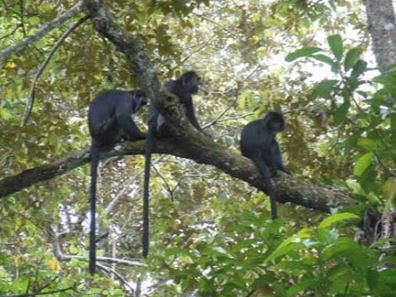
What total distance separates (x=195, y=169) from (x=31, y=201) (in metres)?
3.37

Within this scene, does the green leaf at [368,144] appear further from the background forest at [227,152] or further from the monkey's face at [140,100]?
the monkey's face at [140,100]

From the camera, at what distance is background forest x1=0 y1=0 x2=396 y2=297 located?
1958mm

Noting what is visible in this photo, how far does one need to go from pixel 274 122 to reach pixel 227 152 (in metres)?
1.67

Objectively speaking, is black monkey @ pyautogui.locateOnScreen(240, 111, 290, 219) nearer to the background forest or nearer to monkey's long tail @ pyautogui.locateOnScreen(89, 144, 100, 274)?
the background forest

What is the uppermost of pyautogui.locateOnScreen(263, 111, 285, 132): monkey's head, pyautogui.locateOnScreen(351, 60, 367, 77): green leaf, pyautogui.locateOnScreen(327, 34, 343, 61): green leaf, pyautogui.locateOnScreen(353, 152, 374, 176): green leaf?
pyautogui.locateOnScreen(263, 111, 285, 132): monkey's head

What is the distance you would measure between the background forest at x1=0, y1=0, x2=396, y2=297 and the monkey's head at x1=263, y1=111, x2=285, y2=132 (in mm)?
220

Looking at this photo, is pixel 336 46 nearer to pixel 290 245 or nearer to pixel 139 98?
pixel 290 245

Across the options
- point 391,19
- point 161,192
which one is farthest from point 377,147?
point 161,192

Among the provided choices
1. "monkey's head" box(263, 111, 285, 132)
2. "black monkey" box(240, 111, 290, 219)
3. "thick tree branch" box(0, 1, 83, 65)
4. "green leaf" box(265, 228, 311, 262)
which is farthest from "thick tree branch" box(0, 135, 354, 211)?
"green leaf" box(265, 228, 311, 262)

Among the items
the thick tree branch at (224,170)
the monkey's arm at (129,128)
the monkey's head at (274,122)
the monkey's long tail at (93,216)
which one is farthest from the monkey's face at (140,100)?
Result: the thick tree branch at (224,170)

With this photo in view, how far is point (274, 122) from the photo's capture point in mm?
5594

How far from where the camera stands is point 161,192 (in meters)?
6.90

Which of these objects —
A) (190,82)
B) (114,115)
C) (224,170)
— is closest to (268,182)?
(224,170)

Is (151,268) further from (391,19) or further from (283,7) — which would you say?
(283,7)
